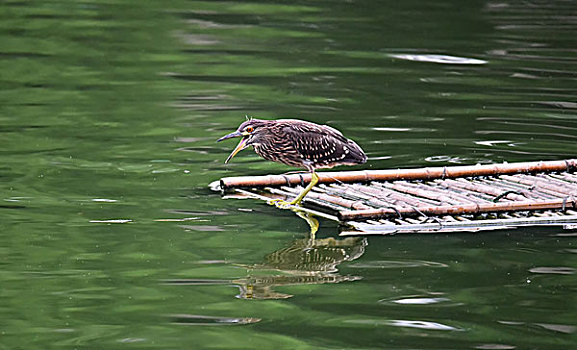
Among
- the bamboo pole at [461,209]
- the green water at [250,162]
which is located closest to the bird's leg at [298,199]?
the green water at [250,162]

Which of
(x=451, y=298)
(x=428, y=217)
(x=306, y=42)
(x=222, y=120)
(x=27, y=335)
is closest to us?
(x=27, y=335)

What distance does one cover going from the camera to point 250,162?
10.5 metres

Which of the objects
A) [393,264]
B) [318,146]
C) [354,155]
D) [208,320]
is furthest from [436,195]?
[208,320]

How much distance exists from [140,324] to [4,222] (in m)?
2.33

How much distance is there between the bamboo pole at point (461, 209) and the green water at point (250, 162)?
240 millimetres

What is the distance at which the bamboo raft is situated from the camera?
781 cm

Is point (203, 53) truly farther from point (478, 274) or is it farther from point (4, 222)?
point (478, 274)

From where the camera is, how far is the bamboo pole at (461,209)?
25.5 feet

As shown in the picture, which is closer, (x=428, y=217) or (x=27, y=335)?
(x=27, y=335)

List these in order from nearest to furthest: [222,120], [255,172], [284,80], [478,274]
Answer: [478,274] < [255,172] < [222,120] < [284,80]

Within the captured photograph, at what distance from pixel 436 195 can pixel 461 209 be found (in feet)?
1.55

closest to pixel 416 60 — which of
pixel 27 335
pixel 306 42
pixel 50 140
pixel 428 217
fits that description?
pixel 306 42

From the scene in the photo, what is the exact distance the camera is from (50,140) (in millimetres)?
10938

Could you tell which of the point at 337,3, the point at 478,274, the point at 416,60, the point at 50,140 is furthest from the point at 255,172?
the point at 337,3
